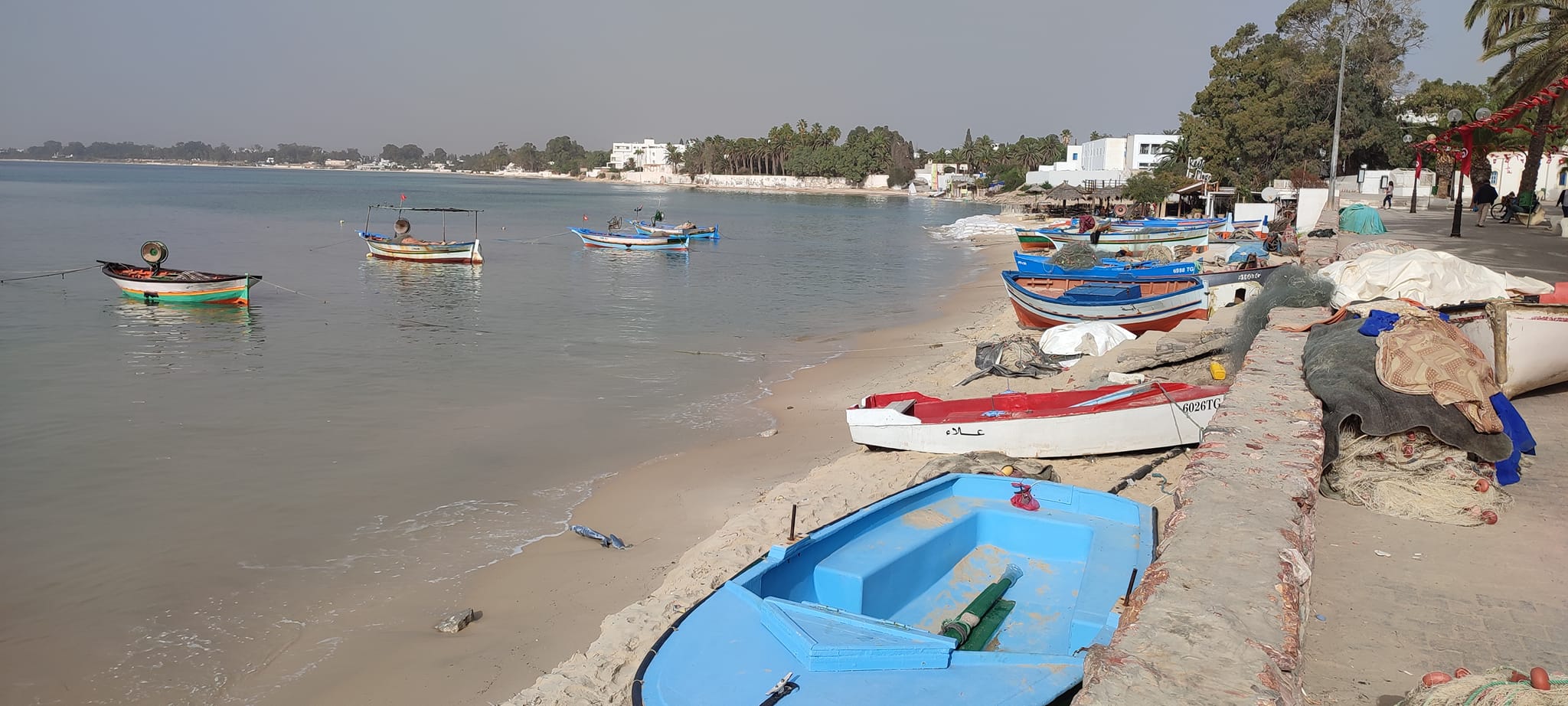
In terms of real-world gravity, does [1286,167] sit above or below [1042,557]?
above

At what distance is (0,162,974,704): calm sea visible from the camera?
27.4ft

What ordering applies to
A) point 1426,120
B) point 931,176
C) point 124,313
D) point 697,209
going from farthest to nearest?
point 931,176, point 697,209, point 1426,120, point 124,313

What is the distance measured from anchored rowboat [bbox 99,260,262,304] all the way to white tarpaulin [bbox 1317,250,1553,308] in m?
26.2

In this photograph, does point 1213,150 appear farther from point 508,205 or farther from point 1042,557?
point 508,205

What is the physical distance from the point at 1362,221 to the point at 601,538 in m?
22.1

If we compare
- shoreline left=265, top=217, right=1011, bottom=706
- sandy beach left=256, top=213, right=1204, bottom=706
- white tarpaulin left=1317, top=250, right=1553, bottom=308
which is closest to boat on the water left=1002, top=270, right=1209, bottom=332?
sandy beach left=256, top=213, right=1204, bottom=706

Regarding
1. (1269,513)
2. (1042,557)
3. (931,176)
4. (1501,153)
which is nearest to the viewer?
(1269,513)

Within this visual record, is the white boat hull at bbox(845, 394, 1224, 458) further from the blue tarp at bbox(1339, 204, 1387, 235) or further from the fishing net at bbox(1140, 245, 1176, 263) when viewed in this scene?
the fishing net at bbox(1140, 245, 1176, 263)

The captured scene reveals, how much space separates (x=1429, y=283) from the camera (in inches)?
421

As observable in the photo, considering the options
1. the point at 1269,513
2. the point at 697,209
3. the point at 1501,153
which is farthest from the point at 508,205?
the point at 1269,513

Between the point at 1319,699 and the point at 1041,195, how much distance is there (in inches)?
2817

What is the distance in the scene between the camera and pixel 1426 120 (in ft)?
179

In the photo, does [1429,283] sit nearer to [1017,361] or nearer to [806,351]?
[1017,361]

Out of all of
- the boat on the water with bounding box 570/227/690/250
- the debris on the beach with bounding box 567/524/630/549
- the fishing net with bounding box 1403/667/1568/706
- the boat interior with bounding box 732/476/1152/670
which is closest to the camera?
the fishing net with bounding box 1403/667/1568/706
